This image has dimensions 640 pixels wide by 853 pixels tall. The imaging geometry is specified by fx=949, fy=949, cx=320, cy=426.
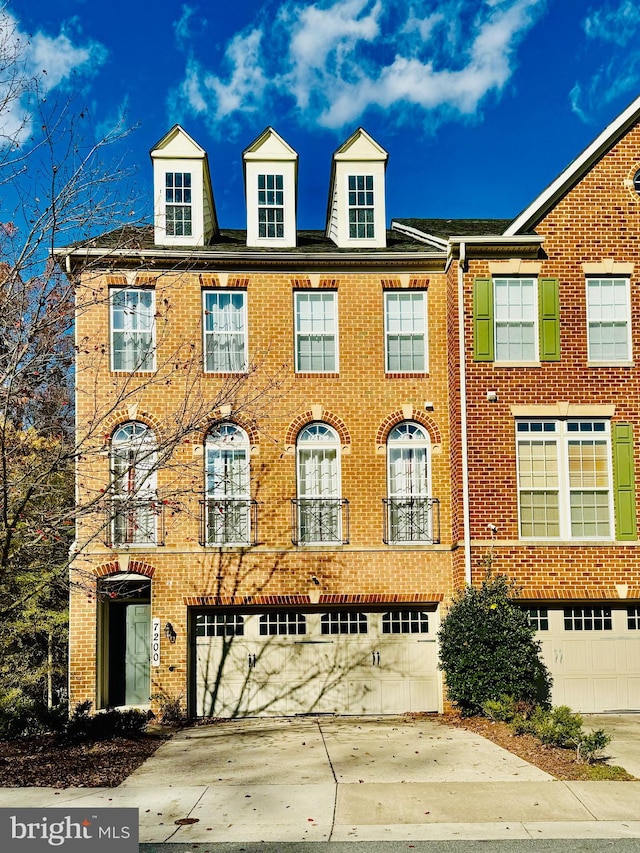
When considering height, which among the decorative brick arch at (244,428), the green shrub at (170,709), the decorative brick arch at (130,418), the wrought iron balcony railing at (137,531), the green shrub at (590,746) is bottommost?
the green shrub at (170,709)

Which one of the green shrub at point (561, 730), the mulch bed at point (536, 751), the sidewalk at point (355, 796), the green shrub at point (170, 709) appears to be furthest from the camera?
the green shrub at point (170, 709)

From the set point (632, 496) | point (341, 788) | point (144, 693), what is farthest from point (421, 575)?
point (341, 788)

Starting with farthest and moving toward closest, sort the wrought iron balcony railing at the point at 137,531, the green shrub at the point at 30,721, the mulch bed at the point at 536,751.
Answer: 1. the wrought iron balcony railing at the point at 137,531
2. the green shrub at the point at 30,721
3. the mulch bed at the point at 536,751

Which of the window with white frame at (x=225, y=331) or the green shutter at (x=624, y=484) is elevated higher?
the window with white frame at (x=225, y=331)

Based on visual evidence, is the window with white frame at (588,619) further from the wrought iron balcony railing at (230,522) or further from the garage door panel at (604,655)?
the wrought iron balcony railing at (230,522)

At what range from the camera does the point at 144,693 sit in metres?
19.5

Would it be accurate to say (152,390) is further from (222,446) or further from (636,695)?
(636,695)

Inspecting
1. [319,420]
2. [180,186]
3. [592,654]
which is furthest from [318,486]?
[180,186]

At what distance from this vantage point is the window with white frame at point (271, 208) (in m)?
20.9

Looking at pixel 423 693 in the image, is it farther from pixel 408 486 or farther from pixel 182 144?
pixel 182 144

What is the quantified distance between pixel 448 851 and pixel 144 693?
1122 centimetres

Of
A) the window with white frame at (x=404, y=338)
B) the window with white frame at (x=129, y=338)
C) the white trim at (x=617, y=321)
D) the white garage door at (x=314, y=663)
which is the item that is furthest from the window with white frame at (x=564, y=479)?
the window with white frame at (x=129, y=338)

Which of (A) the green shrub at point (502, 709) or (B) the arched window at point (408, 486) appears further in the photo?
(B) the arched window at point (408, 486)

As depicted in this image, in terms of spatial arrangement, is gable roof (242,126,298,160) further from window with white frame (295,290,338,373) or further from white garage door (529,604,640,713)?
white garage door (529,604,640,713)
